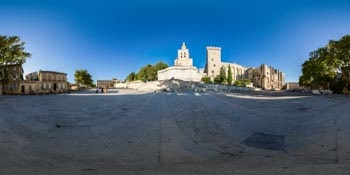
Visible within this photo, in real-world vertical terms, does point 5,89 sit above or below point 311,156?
A: above

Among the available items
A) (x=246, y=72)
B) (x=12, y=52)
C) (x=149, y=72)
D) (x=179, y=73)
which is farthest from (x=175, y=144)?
(x=246, y=72)

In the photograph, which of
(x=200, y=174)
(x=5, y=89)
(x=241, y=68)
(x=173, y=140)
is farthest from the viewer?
(x=241, y=68)

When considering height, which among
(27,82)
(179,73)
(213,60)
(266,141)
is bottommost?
(266,141)

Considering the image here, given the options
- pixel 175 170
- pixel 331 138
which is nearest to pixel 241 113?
pixel 331 138

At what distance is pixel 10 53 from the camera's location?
19.9 metres

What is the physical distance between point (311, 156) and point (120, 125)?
6040 millimetres

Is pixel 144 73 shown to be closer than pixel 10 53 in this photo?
No

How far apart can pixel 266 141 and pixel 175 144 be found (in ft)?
9.04

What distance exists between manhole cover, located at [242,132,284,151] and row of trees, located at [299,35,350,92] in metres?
37.1

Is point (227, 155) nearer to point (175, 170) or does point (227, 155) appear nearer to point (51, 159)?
point (175, 170)

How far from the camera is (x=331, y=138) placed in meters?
7.56

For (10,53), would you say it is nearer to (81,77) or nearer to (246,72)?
(81,77)

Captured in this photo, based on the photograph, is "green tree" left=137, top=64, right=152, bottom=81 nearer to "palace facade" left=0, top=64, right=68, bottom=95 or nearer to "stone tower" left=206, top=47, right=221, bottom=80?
"stone tower" left=206, top=47, right=221, bottom=80

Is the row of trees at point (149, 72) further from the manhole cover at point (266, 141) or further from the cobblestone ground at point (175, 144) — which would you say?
the manhole cover at point (266, 141)
